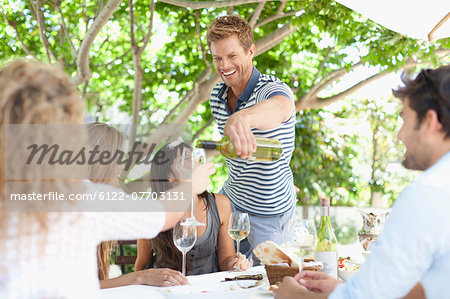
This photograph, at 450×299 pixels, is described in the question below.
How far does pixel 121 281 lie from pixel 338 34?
390 centimetres

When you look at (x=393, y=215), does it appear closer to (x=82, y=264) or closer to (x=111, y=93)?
(x=82, y=264)

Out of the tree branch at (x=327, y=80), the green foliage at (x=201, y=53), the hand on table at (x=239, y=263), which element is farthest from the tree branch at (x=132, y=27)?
the hand on table at (x=239, y=263)

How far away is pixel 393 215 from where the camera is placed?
1169 millimetres

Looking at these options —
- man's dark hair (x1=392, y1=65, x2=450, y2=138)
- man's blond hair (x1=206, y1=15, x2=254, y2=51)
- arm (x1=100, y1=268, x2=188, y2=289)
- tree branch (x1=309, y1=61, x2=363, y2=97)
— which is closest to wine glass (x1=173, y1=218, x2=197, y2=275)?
arm (x1=100, y1=268, x2=188, y2=289)

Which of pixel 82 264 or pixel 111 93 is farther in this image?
pixel 111 93

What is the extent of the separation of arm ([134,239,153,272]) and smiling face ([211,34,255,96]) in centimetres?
94

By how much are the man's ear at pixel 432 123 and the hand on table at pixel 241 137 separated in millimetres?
544

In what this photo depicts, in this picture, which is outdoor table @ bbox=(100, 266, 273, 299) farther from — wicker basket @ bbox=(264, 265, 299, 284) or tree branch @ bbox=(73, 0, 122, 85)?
tree branch @ bbox=(73, 0, 122, 85)

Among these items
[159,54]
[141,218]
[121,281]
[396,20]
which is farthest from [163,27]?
[141,218]

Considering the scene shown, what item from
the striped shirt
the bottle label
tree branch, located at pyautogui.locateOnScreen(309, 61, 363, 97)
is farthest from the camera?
tree branch, located at pyautogui.locateOnScreen(309, 61, 363, 97)

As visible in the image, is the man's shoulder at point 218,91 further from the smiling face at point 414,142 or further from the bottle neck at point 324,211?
the smiling face at point 414,142

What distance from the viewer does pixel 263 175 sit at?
8.37 feet

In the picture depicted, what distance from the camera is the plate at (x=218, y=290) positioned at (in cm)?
157

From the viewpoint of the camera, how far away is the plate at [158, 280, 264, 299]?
5.14 ft
